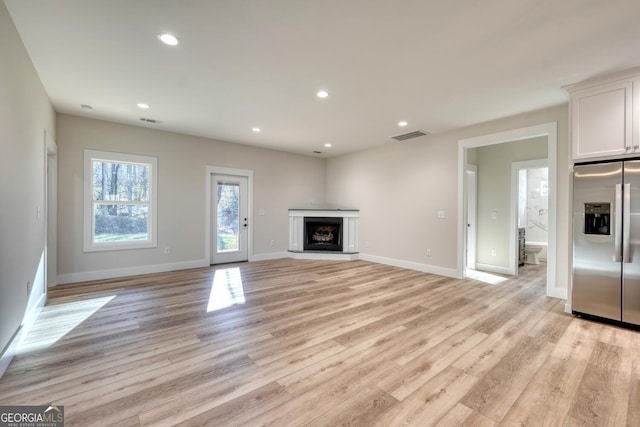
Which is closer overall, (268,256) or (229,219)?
(229,219)

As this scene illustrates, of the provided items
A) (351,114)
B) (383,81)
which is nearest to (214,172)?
(351,114)

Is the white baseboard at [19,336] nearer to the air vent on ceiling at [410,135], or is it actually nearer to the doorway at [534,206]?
the air vent on ceiling at [410,135]

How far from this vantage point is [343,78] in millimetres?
3105

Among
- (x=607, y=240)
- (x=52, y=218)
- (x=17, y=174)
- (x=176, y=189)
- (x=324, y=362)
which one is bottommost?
(x=324, y=362)

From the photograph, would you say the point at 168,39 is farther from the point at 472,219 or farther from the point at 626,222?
the point at 472,219

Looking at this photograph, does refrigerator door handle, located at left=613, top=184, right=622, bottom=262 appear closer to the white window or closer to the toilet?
the toilet

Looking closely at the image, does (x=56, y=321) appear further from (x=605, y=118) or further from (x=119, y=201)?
(x=605, y=118)

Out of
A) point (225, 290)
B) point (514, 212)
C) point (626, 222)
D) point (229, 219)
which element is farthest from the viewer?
point (229, 219)

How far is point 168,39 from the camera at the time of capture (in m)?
2.40

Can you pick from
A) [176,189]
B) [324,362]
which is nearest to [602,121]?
[324,362]

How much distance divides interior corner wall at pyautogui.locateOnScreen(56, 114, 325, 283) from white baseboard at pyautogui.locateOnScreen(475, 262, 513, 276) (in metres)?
4.16

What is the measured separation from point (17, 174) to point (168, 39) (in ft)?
5.82

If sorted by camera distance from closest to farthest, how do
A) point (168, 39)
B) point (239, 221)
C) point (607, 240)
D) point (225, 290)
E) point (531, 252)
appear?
1. point (168, 39)
2. point (607, 240)
3. point (225, 290)
4. point (239, 221)
5. point (531, 252)

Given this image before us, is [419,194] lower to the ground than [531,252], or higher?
higher
